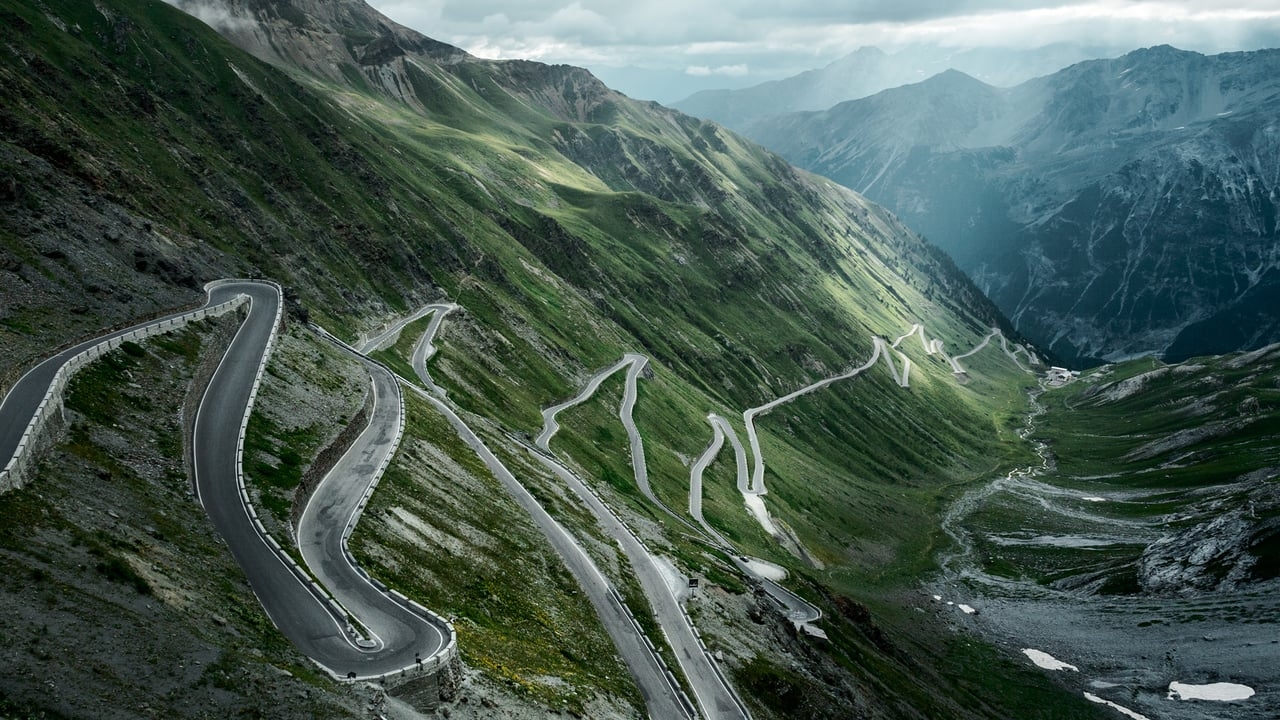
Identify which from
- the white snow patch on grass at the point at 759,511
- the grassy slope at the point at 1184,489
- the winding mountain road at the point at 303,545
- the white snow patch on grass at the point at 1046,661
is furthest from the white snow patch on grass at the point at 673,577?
the grassy slope at the point at 1184,489

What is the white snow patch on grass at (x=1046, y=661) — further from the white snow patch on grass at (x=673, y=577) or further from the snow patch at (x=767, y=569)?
the white snow patch on grass at (x=673, y=577)

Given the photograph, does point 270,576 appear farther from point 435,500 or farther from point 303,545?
point 435,500

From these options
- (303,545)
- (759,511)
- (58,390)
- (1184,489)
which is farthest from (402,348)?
(1184,489)

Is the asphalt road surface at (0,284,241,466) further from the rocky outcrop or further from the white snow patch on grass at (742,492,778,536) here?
the rocky outcrop

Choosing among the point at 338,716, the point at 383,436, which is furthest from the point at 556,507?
the point at 338,716

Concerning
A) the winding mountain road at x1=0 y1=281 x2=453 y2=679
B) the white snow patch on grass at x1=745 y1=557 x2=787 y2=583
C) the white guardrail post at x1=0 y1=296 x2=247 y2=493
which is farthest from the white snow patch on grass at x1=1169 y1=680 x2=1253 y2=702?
the white guardrail post at x1=0 y1=296 x2=247 y2=493

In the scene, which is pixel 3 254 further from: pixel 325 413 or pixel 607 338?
pixel 607 338

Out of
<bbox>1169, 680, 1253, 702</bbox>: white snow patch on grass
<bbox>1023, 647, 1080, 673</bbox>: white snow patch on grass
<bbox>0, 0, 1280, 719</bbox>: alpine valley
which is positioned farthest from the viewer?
<bbox>1023, 647, 1080, 673</bbox>: white snow patch on grass
